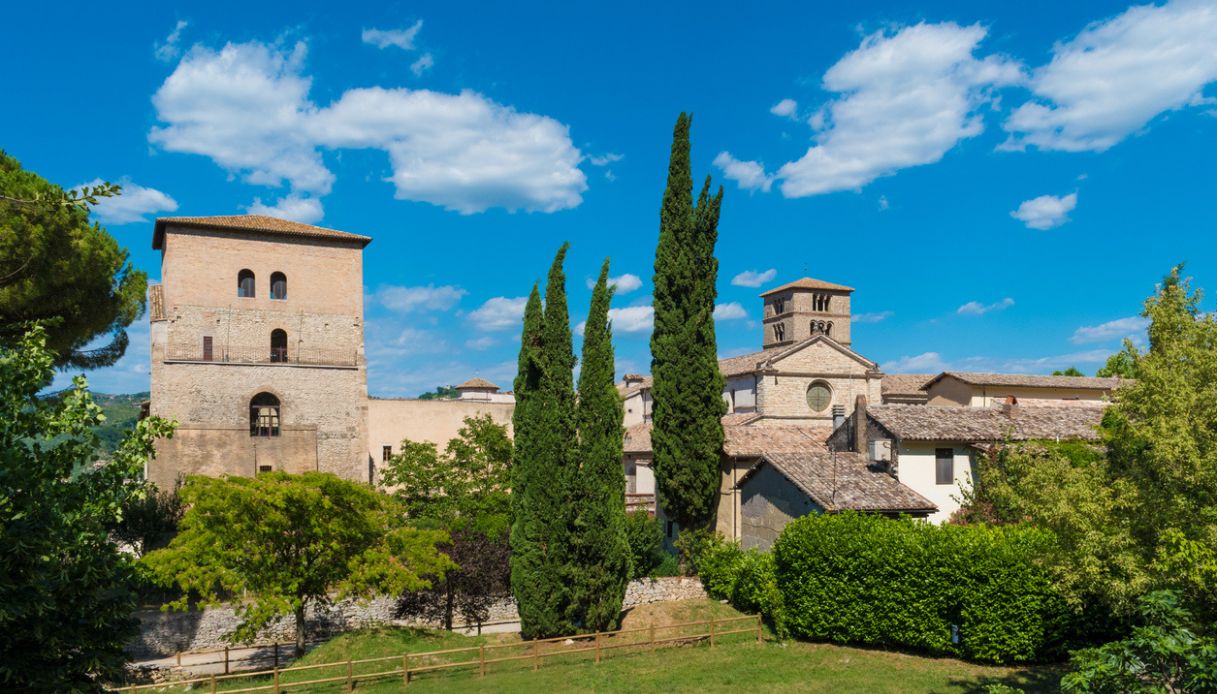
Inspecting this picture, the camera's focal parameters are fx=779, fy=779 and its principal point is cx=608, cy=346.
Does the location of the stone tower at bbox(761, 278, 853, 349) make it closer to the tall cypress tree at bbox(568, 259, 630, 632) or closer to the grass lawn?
the tall cypress tree at bbox(568, 259, 630, 632)

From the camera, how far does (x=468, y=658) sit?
21.2m

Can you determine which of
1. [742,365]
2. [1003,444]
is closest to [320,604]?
[1003,444]

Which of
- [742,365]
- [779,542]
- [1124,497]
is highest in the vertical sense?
[742,365]

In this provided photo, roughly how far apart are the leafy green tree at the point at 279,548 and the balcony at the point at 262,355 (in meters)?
17.9

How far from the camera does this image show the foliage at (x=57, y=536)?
21.3 ft

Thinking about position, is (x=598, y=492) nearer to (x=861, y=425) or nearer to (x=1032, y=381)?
(x=861, y=425)

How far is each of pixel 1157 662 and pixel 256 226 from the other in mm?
Answer: 39019

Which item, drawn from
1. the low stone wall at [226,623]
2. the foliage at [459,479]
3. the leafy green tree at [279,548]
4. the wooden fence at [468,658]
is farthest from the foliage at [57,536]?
the foliage at [459,479]

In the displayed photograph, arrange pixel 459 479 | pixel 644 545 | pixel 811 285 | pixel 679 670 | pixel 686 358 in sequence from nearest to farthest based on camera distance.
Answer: pixel 679 670 → pixel 644 545 → pixel 686 358 → pixel 459 479 → pixel 811 285

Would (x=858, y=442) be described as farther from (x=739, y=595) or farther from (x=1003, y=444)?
(x=739, y=595)

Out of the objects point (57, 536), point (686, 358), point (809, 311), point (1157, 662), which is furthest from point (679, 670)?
point (809, 311)

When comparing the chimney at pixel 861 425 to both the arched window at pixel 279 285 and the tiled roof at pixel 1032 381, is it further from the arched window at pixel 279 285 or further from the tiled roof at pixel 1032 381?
the arched window at pixel 279 285

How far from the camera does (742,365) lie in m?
49.4

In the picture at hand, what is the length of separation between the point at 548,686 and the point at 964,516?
16350mm
